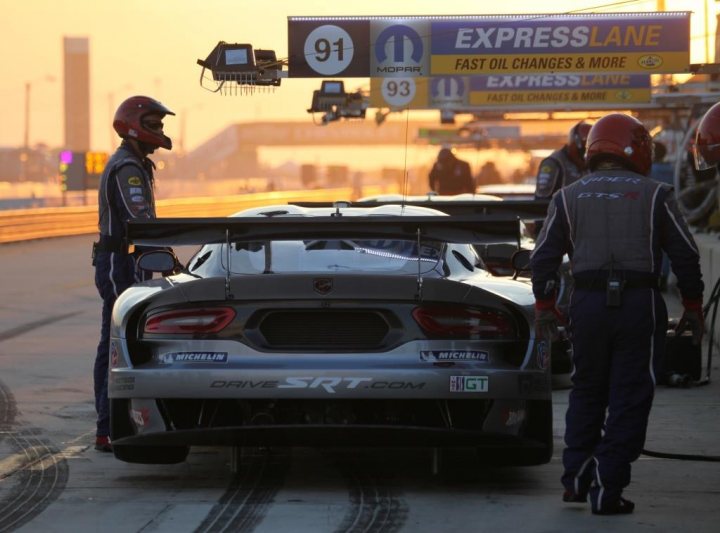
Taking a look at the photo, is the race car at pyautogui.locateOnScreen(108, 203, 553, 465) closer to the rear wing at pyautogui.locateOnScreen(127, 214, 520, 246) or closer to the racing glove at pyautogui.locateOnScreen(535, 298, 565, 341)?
the rear wing at pyautogui.locateOnScreen(127, 214, 520, 246)

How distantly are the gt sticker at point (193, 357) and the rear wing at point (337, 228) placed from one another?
597 mm

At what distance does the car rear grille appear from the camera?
22.6 ft

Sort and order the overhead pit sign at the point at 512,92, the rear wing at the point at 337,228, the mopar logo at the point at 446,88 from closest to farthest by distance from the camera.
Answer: the rear wing at the point at 337,228 < the overhead pit sign at the point at 512,92 < the mopar logo at the point at 446,88

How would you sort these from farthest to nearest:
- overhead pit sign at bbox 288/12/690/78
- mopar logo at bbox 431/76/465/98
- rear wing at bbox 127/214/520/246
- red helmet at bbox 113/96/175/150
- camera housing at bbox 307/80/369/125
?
1. mopar logo at bbox 431/76/465/98
2. camera housing at bbox 307/80/369/125
3. overhead pit sign at bbox 288/12/690/78
4. red helmet at bbox 113/96/175/150
5. rear wing at bbox 127/214/520/246

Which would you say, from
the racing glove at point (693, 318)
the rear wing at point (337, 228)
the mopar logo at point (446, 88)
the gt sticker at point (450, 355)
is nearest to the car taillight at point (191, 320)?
the rear wing at point (337, 228)

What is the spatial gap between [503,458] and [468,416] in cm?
57

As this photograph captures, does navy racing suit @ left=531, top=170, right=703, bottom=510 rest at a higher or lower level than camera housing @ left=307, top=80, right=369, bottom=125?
lower

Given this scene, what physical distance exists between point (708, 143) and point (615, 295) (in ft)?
9.27

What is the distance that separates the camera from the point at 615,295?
6465mm

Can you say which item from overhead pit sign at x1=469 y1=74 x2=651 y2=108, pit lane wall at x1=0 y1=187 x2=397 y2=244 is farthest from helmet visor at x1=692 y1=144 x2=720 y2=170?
pit lane wall at x1=0 y1=187 x2=397 y2=244

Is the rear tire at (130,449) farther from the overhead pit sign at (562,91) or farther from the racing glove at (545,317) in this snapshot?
the overhead pit sign at (562,91)

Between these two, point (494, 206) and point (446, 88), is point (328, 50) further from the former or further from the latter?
point (446, 88)

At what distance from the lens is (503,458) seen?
291 inches

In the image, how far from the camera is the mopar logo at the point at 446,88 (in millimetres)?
25062
